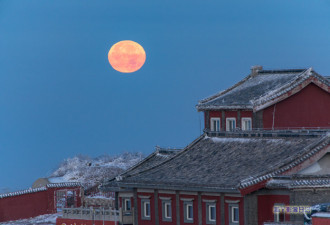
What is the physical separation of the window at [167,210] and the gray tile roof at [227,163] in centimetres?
134

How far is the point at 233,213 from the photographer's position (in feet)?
170

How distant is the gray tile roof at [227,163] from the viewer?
5144 cm

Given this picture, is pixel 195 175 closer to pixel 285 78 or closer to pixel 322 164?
pixel 322 164

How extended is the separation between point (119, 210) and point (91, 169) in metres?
32.8

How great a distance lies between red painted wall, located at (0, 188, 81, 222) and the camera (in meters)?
66.8

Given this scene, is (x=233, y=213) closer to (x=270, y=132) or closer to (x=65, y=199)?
(x=270, y=132)

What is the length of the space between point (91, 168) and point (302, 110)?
32.4 m

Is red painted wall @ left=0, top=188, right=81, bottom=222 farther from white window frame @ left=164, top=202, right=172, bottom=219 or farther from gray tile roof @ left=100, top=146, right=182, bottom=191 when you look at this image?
white window frame @ left=164, top=202, right=172, bottom=219

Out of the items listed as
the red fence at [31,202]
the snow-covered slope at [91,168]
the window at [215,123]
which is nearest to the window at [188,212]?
the window at [215,123]

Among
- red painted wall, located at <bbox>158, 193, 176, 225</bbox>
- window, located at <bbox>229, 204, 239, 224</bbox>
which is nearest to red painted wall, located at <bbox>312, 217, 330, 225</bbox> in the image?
window, located at <bbox>229, 204, 239, 224</bbox>

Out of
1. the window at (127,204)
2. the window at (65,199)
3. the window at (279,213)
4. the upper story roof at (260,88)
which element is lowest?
the window at (279,213)

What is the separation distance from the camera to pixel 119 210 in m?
58.1

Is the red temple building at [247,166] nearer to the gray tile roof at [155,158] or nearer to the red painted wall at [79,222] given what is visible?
the gray tile roof at [155,158]

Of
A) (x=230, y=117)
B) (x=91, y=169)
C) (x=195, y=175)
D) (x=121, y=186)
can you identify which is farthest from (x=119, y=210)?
(x=91, y=169)
